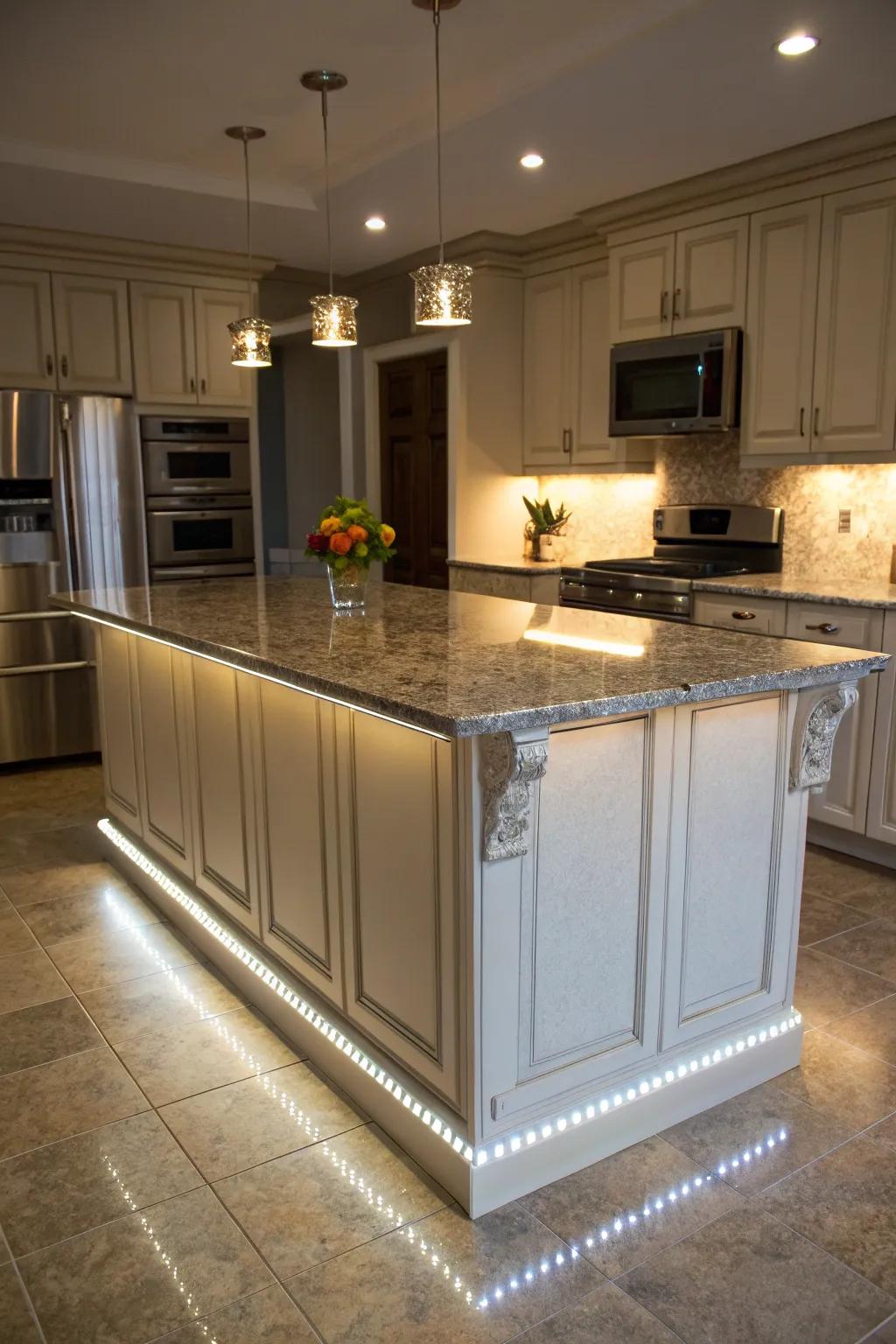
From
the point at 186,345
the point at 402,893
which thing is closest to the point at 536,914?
the point at 402,893

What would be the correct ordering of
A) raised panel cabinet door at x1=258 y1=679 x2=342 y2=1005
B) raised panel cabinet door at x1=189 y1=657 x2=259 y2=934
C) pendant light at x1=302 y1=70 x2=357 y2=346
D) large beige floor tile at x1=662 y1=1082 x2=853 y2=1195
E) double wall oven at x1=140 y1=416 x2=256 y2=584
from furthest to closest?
1. double wall oven at x1=140 y1=416 x2=256 y2=584
2. pendant light at x1=302 y1=70 x2=357 y2=346
3. raised panel cabinet door at x1=189 y1=657 x2=259 y2=934
4. raised panel cabinet door at x1=258 y1=679 x2=342 y2=1005
5. large beige floor tile at x1=662 y1=1082 x2=853 y2=1195

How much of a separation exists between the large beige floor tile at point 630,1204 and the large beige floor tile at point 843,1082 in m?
0.40

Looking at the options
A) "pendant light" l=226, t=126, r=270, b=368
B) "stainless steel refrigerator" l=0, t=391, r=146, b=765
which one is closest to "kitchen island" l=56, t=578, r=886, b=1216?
"pendant light" l=226, t=126, r=270, b=368

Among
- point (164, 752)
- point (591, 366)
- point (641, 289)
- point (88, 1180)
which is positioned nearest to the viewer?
point (88, 1180)

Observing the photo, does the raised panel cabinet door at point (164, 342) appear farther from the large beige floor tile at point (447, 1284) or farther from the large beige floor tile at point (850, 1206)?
the large beige floor tile at point (850, 1206)

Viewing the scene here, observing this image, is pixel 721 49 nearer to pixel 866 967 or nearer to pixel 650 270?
pixel 650 270

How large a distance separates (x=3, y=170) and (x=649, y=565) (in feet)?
10.2

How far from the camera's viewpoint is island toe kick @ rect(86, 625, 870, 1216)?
1891 mm

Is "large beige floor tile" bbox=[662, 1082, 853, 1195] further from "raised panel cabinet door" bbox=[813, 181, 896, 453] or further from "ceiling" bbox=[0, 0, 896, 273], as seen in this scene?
"ceiling" bbox=[0, 0, 896, 273]

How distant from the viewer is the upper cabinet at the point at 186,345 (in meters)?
5.14

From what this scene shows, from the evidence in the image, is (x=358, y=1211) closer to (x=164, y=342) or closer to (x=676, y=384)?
(x=676, y=384)

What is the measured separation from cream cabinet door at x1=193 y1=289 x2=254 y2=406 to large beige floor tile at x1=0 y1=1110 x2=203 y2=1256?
4.05 metres

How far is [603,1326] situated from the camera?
5.40 feet

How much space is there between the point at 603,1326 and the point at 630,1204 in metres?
0.31
